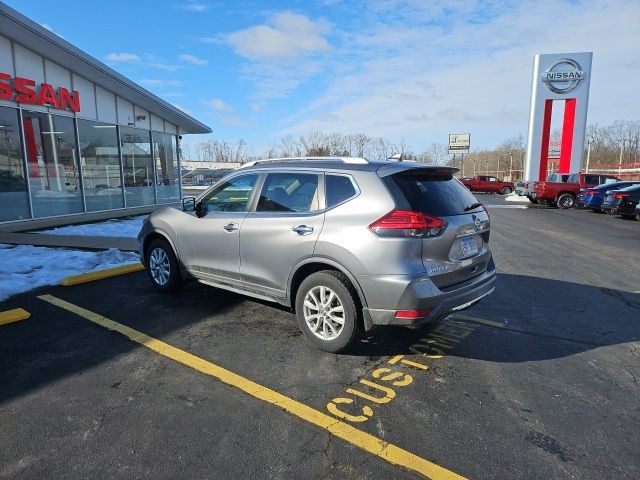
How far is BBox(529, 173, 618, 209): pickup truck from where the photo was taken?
22.5m

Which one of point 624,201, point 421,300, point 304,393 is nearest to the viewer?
point 304,393

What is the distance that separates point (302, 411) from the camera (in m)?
3.09

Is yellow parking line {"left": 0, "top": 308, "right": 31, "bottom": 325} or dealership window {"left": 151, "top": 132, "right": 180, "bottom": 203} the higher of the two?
dealership window {"left": 151, "top": 132, "right": 180, "bottom": 203}

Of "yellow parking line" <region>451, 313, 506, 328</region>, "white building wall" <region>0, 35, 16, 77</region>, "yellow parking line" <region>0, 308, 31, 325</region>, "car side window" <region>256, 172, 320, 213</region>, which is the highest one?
"white building wall" <region>0, 35, 16, 77</region>

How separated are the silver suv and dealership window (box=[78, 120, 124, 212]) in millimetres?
10476

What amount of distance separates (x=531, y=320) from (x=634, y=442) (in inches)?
89.1

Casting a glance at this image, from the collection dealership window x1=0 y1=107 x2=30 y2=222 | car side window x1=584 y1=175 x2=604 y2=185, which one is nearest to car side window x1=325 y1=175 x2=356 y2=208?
dealership window x1=0 y1=107 x2=30 y2=222

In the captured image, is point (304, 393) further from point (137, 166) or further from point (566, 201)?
point (566, 201)

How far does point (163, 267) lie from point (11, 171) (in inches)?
315

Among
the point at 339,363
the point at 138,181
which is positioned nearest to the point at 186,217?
the point at 339,363

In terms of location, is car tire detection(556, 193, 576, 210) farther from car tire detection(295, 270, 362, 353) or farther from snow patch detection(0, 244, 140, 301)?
car tire detection(295, 270, 362, 353)

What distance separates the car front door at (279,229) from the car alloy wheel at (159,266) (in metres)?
1.68

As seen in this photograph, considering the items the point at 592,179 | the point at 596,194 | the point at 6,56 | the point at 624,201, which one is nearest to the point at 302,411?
the point at 6,56

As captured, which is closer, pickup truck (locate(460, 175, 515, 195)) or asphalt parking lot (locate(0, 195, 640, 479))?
asphalt parking lot (locate(0, 195, 640, 479))
